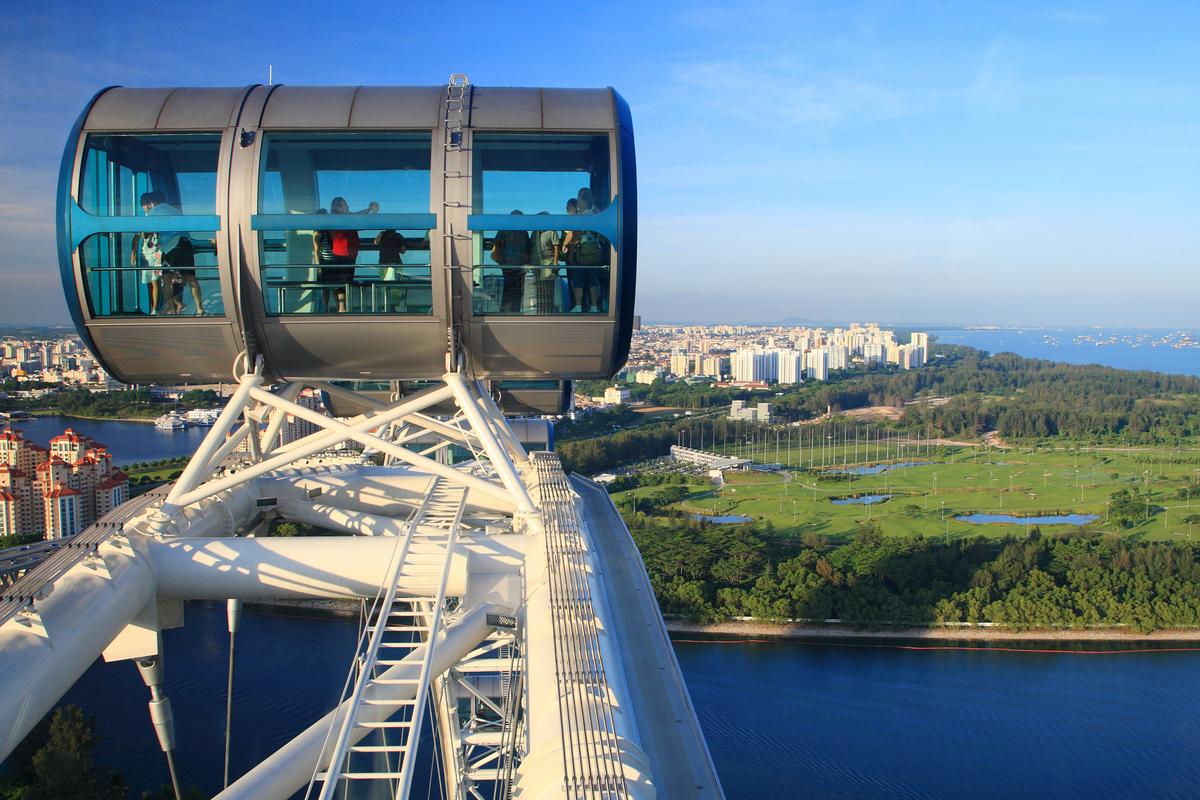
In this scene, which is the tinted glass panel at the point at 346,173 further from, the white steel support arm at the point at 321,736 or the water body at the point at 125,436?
the water body at the point at 125,436

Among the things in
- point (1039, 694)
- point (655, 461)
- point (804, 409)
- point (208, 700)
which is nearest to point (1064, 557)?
point (1039, 694)

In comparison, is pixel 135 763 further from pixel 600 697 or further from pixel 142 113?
pixel 600 697

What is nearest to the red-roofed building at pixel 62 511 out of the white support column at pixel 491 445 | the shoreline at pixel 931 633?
the shoreline at pixel 931 633

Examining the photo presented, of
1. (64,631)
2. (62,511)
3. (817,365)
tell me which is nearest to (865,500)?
(62,511)

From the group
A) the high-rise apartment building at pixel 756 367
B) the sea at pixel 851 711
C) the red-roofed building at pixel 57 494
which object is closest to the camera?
the sea at pixel 851 711

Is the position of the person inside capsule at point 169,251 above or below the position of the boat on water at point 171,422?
above

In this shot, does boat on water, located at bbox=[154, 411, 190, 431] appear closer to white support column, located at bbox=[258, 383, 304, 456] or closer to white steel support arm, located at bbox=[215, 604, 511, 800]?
white support column, located at bbox=[258, 383, 304, 456]
